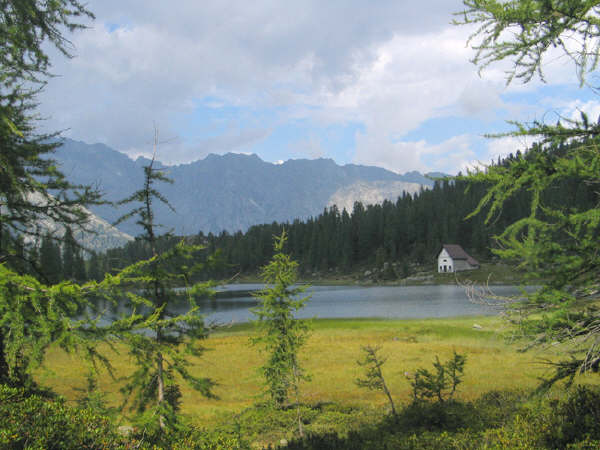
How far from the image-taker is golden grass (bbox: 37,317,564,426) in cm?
2066

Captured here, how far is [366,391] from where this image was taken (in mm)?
21844

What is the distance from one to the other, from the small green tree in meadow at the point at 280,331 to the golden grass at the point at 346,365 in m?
0.90

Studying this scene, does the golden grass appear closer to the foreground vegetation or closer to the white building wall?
the foreground vegetation

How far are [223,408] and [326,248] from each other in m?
144

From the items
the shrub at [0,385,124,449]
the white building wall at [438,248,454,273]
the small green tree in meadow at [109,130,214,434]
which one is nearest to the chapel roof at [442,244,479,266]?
the white building wall at [438,248,454,273]

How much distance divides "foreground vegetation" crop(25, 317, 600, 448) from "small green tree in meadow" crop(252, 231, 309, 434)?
79cm

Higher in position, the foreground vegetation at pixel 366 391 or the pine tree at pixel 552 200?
the pine tree at pixel 552 200

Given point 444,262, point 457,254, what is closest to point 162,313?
point 444,262

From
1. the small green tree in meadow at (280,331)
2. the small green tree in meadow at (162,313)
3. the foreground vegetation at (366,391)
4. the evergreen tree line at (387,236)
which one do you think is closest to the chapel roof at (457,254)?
the evergreen tree line at (387,236)

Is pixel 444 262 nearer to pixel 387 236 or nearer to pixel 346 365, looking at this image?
pixel 387 236

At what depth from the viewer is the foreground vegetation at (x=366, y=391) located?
1069 centimetres

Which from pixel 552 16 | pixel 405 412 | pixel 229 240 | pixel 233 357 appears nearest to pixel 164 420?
pixel 405 412

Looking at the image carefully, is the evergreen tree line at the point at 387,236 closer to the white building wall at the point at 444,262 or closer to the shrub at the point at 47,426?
the white building wall at the point at 444,262

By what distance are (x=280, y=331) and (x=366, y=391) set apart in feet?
29.8
